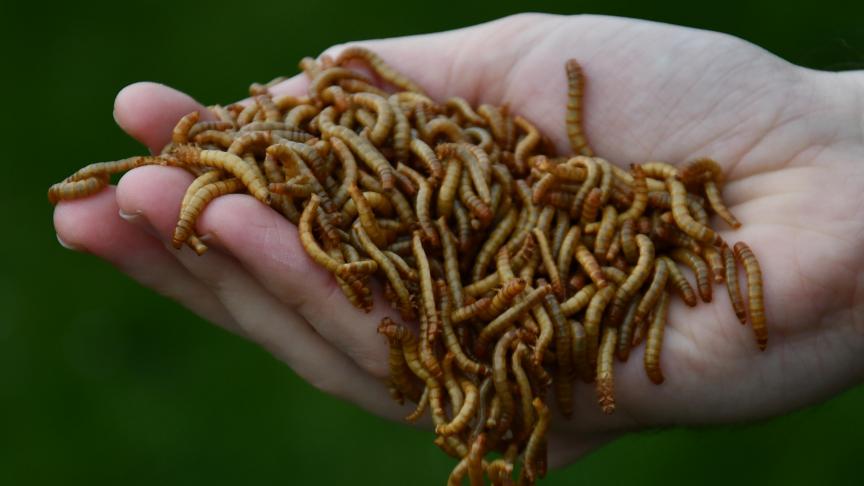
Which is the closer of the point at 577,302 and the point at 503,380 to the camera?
the point at 503,380

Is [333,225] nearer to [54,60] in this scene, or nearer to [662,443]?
[662,443]

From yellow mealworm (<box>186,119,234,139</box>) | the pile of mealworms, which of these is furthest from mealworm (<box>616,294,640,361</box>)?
yellow mealworm (<box>186,119,234,139</box>)

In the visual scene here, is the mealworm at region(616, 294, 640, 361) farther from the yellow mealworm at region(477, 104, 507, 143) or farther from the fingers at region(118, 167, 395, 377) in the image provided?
the yellow mealworm at region(477, 104, 507, 143)

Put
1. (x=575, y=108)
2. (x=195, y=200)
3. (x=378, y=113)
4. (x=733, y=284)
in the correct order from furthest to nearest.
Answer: (x=575, y=108), (x=378, y=113), (x=733, y=284), (x=195, y=200)

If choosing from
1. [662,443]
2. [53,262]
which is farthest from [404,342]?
[53,262]

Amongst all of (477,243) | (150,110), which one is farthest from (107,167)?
(477,243)

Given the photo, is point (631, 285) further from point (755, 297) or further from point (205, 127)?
point (205, 127)
